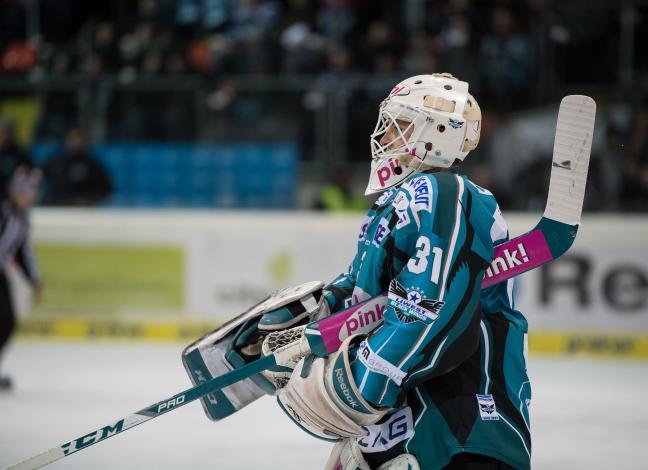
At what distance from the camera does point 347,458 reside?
2271 mm

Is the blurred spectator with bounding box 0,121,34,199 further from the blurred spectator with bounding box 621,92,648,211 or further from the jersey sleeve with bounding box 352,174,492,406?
the jersey sleeve with bounding box 352,174,492,406

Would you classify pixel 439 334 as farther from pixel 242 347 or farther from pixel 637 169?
pixel 637 169

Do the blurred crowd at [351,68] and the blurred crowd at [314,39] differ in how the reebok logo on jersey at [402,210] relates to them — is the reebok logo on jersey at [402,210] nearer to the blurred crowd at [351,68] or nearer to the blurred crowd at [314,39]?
the blurred crowd at [351,68]

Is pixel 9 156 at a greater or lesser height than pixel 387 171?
lesser

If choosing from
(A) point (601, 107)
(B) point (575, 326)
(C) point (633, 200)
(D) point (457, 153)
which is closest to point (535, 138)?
(A) point (601, 107)

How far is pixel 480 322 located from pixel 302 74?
6.89 meters

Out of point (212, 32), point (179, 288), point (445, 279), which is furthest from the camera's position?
point (212, 32)

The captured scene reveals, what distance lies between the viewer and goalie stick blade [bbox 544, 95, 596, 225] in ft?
6.70

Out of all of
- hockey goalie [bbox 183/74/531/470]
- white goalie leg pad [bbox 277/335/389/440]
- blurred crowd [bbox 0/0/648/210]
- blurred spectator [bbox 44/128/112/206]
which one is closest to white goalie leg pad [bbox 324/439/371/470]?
hockey goalie [bbox 183/74/531/470]

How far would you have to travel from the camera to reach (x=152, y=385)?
18.9ft

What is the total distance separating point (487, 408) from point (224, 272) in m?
5.14

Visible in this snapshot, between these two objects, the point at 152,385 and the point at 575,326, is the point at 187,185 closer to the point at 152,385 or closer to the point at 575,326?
the point at 152,385

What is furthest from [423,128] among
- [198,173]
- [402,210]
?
[198,173]

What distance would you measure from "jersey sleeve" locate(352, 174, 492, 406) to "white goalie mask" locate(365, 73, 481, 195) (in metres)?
0.18
